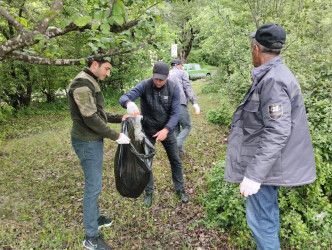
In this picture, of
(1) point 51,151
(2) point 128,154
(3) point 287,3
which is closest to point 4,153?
(1) point 51,151

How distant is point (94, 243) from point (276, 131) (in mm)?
2266

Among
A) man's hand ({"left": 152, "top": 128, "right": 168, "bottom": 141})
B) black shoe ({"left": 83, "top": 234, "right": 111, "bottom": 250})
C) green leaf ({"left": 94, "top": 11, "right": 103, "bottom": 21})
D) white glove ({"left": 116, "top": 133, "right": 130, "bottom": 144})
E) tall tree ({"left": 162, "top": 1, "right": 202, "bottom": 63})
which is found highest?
tall tree ({"left": 162, "top": 1, "right": 202, "bottom": 63})

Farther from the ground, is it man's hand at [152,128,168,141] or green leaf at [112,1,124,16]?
green leaf at [112,1,124,16]

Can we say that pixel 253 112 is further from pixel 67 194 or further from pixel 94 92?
pixel 67 194

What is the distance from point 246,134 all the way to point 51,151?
5290mm

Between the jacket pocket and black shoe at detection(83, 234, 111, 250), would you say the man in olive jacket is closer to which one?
black shoe at detection(83, 234, 111, 250)

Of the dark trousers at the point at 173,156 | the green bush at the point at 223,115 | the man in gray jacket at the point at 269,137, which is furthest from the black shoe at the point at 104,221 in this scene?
the green bush at the point at 223,115

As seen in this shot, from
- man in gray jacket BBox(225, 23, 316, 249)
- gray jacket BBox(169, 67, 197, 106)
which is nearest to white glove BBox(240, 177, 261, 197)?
man in gray jacket BBox(225, 23, 316, 249)

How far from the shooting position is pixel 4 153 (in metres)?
5.77

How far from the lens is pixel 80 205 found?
3.62 metres

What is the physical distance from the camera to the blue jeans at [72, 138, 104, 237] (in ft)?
8.29

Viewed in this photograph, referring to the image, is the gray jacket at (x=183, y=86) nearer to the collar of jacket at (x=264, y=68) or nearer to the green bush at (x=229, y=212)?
the green bush at (x=229, y=212)

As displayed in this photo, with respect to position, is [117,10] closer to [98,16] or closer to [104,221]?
[98,16]

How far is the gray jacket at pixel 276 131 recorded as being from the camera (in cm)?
171
